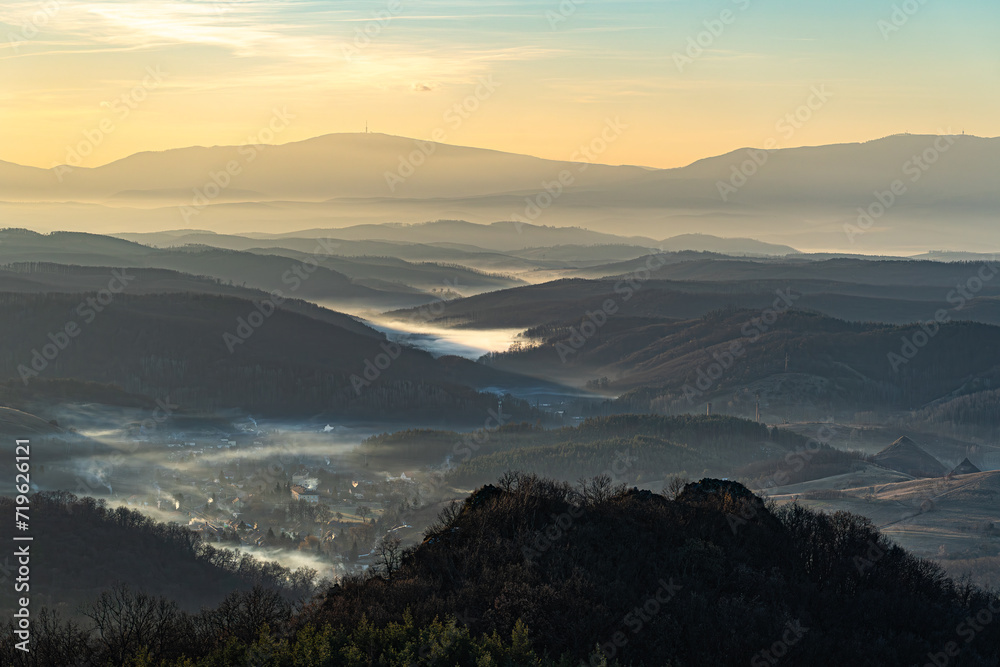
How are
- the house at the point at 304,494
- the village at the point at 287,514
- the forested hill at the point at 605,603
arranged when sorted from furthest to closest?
the house at the point at 304,494 → the village at the point at 287,514 → the forested hill at the point at 605,603

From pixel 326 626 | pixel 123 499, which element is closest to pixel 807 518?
pixel 326 626

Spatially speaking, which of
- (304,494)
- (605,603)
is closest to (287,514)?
(304,494)

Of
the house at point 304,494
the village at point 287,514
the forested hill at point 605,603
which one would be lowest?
the house at point 304,494

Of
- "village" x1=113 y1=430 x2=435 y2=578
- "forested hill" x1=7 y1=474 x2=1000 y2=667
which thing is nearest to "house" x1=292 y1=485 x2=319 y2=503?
"village" x1=113 y1=430 x2=435 y2=578

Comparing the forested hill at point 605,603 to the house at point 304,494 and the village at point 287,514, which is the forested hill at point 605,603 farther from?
the house at point 304,494

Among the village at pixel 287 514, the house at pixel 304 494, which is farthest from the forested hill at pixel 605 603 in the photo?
the house at pixel 304 494

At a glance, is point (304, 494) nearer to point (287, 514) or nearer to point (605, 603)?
point (287, 514)

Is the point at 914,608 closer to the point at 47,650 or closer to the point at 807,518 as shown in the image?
the point at 807,518
